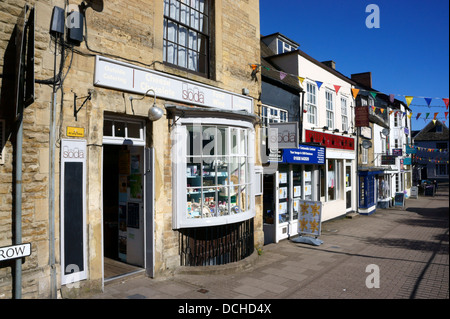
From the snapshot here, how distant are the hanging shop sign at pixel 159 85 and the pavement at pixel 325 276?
3.58 metres

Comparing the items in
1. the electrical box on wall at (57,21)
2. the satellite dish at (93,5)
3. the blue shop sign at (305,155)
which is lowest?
the blue shop sign at (305,155)

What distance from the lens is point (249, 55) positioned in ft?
29.1

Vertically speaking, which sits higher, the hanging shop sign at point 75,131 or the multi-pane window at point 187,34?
the multi-pane window at point 187,34

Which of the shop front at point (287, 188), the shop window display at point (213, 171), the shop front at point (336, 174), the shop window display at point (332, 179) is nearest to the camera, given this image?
the shop window display at point (213, 171)

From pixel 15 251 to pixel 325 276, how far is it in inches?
225

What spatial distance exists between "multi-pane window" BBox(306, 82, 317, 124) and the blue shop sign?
1.24 m

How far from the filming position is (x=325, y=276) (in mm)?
6879

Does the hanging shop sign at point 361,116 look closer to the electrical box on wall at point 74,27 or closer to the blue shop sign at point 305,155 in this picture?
the blue shop sign at point 305,155

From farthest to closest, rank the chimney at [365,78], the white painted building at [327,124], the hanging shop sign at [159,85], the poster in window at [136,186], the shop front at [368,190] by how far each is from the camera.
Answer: the chimney at [365,78] < the shop front at [368,190] < the white painted building at [327,124] < the poster in window at [136,186] < the hanging shop sign at [159,85]

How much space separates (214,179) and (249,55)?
3870 millimetres

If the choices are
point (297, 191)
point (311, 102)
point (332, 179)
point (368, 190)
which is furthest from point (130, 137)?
point (368, 190)

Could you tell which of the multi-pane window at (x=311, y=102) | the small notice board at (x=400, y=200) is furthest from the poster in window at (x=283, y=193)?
the small notice board at (x=400, y=200)

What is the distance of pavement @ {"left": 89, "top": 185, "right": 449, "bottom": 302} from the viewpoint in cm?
575

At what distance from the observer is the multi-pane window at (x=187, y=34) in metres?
6.94
